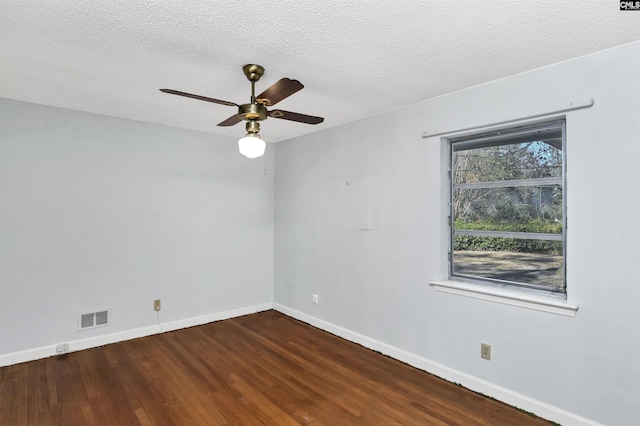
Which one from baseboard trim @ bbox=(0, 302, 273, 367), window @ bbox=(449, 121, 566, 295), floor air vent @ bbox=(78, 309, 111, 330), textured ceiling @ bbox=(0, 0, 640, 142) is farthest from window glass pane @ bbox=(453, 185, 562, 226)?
floor air vent @ bbox=(78, 309, 111, 330)

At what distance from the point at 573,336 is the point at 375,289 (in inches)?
65.2

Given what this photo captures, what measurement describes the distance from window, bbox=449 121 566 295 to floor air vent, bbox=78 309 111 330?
3480 mm

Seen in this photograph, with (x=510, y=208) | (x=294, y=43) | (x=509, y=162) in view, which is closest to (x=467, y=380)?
(x=510, y=208)

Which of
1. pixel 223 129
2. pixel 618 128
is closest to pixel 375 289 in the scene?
pixel 618 128

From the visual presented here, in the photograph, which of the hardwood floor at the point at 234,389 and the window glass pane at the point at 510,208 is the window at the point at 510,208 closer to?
the window glass pane at the point at 510,208

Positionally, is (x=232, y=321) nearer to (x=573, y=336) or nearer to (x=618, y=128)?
(x=573, y=336)

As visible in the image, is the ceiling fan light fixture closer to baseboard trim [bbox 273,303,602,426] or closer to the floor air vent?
baseboard trim [bbox 273,303,602,426]

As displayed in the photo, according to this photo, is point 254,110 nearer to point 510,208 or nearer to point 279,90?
point 279,90

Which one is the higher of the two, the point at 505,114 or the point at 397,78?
the point at 397,78

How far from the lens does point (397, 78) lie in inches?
100

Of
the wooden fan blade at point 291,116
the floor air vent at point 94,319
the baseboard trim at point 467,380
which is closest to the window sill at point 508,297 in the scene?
the baseboard trim at point 467,380

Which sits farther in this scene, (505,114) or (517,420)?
(505,114)

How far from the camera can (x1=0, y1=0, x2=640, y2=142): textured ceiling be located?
168cm

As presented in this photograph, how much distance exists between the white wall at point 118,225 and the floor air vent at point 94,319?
0.06 meters
